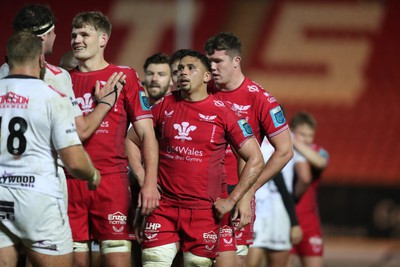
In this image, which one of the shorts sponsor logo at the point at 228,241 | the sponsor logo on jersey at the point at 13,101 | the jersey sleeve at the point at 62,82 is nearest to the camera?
the sponsor logo on jersey at the point at 13,101

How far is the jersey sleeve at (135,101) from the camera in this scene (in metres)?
7.45

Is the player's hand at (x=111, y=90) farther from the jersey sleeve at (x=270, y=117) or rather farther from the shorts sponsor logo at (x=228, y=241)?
the shorts sponsor logo at (x=228, y=241)

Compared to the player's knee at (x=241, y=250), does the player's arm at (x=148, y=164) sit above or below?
above

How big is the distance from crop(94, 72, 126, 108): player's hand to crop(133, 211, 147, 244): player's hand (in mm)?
943

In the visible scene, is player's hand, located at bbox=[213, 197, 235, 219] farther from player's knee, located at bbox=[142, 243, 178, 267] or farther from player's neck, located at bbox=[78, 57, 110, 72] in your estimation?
player's neck, located at bbox=[78, 57, 110, 72]

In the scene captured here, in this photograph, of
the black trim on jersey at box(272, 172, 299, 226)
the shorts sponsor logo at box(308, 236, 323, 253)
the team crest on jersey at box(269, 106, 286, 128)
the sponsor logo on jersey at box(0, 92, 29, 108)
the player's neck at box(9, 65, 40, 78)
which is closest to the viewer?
the sponsor logo on jersey at box(0, 92, 29, 108)

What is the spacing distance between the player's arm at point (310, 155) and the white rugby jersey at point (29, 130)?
540 cm

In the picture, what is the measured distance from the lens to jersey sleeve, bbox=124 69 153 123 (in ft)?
24.4

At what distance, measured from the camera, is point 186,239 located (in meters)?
7.31

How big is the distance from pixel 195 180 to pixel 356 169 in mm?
13362

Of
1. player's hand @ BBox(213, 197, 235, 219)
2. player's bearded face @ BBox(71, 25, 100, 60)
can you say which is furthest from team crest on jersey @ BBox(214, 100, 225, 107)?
player's bearded face @ BBox(71, 25, 100, 60)

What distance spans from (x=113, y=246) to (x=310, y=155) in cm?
436

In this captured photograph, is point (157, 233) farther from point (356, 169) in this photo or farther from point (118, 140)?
point (356, 169)

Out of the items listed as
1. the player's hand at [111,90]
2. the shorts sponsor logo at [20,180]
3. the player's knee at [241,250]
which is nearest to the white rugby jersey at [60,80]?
the player's hand at [111,90]
